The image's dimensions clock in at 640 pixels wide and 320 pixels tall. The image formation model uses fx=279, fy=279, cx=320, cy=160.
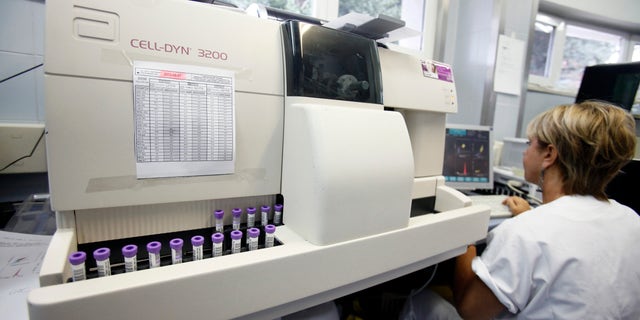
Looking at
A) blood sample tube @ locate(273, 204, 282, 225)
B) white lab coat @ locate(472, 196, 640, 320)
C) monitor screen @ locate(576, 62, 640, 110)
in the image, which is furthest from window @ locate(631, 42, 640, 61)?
blood sample tube @ locate(273, 204, 282, 225)

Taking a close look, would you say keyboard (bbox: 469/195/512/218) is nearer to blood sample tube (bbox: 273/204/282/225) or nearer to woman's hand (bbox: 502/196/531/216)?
woman's hand (bbox: 502/196/531/216)

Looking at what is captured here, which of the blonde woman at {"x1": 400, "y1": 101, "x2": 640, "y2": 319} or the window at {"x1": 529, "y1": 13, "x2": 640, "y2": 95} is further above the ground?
the window at {"x1": 529, "y1": 13, "x2": 640, "y2": 95}

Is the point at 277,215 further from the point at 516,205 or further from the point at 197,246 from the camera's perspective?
the point at 516,205

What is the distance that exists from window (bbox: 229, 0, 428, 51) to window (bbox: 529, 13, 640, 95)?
104cm

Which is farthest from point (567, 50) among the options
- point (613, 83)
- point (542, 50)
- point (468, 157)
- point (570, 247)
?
point (570, 247)

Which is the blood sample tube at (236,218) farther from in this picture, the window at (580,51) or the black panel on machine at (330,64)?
the window at (580,51)

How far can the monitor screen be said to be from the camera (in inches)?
52.7

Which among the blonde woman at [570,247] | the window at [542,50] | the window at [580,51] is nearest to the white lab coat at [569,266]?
the blonde woman at [570,247]

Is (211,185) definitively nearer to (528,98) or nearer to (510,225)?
(510,225)

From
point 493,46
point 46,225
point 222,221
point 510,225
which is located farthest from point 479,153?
point 46,225

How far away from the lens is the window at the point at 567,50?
2236mm

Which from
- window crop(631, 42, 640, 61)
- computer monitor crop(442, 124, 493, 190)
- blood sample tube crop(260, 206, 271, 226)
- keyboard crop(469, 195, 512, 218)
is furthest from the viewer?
window crop(631, 42, 640, 61)

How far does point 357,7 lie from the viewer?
167 cm

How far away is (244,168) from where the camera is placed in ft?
1.80
